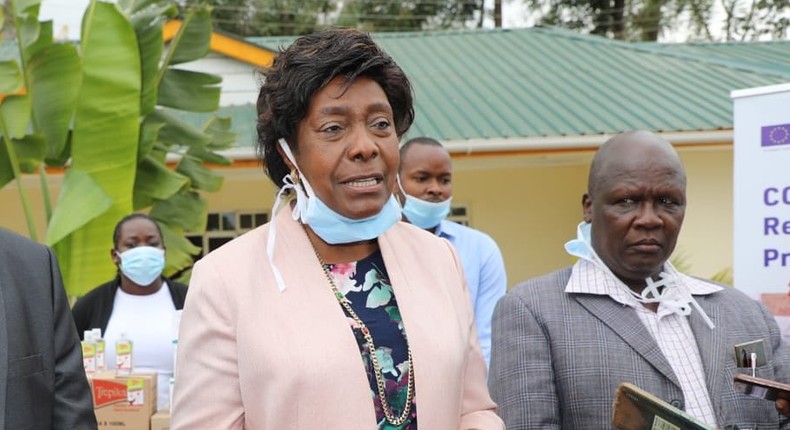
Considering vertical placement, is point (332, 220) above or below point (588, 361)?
above

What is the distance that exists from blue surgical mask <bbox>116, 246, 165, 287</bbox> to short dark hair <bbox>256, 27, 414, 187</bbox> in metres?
3.28

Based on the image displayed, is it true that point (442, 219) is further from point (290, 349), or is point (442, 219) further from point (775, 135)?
point (290, 349)

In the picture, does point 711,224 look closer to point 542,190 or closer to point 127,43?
point 542,190

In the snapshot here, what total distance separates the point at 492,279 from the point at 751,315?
2069mm

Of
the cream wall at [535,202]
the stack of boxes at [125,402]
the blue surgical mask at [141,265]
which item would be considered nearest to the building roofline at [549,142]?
the cream wall at [535,202]

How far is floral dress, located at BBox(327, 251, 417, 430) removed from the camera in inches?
90.6

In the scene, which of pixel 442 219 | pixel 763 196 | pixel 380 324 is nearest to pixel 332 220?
pixel 380 324

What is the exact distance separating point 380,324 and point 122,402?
2.72m

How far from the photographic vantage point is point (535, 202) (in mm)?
11688

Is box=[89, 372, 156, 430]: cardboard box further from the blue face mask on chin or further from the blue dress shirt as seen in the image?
the blue face mask on chin

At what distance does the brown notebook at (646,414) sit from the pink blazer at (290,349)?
37cm

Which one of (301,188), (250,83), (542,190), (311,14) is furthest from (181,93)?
(311,14)

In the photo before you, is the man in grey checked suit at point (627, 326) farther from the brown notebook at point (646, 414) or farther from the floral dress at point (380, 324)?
the floral dress at point (380, 324)

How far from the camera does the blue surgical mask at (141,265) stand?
5.50 meters
